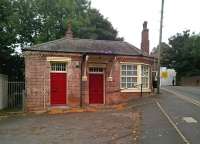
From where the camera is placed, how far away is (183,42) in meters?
76.8

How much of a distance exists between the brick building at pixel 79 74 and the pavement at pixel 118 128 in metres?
3.86

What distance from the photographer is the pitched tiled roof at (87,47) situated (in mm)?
29750

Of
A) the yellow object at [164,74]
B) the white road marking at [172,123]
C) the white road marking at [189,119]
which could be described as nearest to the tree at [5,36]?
the white road marking at [172,123]

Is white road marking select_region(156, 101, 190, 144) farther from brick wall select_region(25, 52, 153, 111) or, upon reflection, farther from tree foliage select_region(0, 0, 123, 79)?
tree foliage select_region(0, 0, 123, 79)

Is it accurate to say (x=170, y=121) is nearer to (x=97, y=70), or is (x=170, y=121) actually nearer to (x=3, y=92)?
(x=97, y=70)

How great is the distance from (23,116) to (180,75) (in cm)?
5232

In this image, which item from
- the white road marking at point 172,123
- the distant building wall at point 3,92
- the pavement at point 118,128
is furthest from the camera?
the distant building wall at point 3,92

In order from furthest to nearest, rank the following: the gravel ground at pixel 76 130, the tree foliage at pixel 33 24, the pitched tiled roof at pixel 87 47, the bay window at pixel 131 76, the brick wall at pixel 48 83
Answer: the tree foliage at pixel 33 24
the bay window at pixel 131 76
the pitched tiled roof at pixel 87 47
the brick wall at pixel 48 83
the gravel ground at pixel 76 130

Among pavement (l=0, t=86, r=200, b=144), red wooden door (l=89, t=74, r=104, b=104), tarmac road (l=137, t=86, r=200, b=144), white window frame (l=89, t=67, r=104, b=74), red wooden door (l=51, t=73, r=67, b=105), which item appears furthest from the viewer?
white window frame (l=89, t=67, r=104, b=74)

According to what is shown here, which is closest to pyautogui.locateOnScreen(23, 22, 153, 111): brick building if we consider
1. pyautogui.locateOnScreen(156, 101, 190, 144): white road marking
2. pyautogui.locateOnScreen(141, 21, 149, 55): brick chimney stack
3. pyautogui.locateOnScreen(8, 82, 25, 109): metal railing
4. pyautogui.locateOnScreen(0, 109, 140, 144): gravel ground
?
pyautogui.locateOnScreen(156, 101, 190, 144): white road marking

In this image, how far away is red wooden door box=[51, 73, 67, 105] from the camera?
2941cm

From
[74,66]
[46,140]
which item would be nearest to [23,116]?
[74,66]

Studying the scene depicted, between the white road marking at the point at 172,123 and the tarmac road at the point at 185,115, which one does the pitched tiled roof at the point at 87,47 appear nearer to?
the tarmac road at the point at 185,115

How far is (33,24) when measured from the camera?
47438 mm
